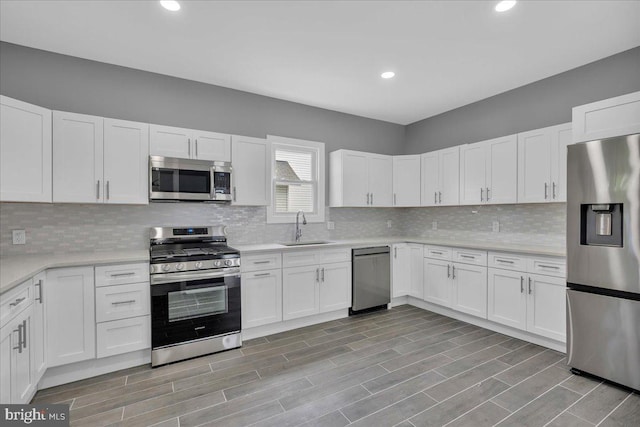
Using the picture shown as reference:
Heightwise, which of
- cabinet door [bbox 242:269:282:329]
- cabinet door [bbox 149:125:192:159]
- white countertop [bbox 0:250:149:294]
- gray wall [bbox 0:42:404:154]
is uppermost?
gray wall [bbox 0:42:404:154]

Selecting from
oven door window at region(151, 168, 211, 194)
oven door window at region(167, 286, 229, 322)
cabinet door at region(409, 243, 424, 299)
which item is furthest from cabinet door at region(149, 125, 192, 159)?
cabinet door at region(409, 243, 424, 299)

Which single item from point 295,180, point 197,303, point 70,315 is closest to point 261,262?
point 197,303

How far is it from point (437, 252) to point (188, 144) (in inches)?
132

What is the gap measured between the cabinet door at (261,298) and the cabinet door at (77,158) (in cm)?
164

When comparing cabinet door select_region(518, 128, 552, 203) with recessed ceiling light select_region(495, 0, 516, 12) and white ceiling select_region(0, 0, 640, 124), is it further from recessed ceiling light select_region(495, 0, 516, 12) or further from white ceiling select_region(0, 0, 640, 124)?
recessed ceiling light select_region(495, 0, 516, 12)

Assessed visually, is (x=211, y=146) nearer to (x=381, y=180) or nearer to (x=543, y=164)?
(x=381, y=180)

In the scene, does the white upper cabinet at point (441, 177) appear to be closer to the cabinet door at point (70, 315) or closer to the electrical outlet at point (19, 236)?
the cabinet door at point (70, 315)

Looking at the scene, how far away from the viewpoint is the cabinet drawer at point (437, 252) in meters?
4.03

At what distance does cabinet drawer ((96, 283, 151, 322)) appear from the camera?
8.56 ft

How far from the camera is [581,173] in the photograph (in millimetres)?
2572

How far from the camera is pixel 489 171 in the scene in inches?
151
